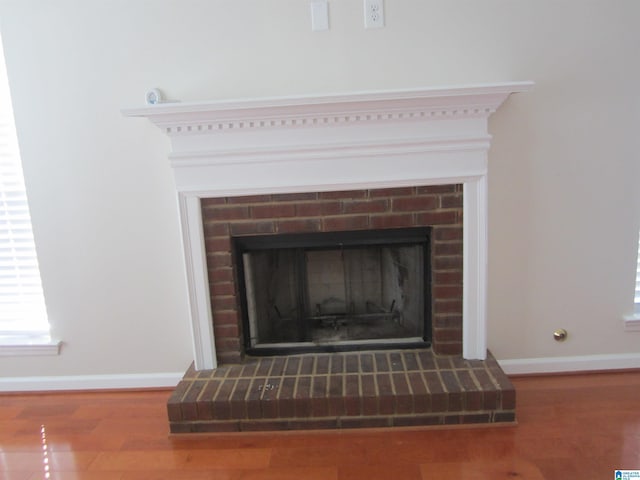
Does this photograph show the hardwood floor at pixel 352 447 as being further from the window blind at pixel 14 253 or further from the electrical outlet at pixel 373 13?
the electrical outlet at pixel 373 13

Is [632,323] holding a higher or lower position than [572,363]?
higher

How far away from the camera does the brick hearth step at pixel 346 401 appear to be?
1.82 meters

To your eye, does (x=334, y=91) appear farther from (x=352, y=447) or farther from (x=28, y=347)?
(x=28, y=347)

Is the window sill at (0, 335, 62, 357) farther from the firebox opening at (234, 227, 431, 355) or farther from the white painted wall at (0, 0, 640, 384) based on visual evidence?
the firebox opening at (234, 227, 431, 355)

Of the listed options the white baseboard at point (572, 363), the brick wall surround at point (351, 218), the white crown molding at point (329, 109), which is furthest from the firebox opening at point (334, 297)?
the white crown molding at point (329, 109)

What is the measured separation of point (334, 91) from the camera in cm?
191

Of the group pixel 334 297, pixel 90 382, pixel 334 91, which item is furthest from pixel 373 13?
pixel 90 382

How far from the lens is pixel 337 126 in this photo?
1836 mm

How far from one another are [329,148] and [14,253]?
163cm

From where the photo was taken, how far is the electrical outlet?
1837 mm

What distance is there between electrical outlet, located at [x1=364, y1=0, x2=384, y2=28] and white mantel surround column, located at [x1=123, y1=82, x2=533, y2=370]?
1.26ft

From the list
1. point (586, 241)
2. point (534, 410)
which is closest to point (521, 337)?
point (534, 410)

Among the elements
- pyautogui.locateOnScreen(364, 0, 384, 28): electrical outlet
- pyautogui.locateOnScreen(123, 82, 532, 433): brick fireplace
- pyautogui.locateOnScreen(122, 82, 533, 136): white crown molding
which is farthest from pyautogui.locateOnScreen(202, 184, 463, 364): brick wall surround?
pyautogui.locateOnScreen(364, 0, 384, 28): electrical outlet

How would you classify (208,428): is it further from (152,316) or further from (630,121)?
(630,121)
